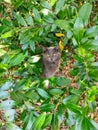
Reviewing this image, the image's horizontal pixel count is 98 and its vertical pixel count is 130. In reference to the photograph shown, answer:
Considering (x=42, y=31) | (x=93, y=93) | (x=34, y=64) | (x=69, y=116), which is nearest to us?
(x=93, y=93)

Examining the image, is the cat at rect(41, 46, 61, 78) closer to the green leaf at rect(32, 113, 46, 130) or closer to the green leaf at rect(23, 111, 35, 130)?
the green leaf at rect(23, 111, 35, 130)

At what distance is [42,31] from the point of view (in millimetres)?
1352

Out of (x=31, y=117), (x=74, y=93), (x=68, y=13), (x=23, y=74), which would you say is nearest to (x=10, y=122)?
(x=31, y=117)

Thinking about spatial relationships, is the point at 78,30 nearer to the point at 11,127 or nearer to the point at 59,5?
the point at 59,5

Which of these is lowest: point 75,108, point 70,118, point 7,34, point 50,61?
point 50,61

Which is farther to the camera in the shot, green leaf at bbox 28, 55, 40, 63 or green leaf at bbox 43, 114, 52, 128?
green leaf at bbox 28, 55, 40, 63

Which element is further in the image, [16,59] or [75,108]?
[16,59]

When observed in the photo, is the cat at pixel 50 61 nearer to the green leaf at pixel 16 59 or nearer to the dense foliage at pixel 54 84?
the dense foliage at pixel 54 84

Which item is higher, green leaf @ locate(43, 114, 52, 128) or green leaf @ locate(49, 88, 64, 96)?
green leaf @ locate(49, 88, 64, 96)

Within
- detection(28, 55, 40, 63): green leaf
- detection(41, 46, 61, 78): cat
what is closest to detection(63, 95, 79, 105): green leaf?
detection(28, 55, 40, 63): green leaf

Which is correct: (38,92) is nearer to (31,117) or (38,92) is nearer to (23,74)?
(31,117)

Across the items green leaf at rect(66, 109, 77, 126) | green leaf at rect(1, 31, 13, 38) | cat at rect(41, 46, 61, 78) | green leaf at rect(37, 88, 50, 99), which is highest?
green leaf at rect(1, 31, 13, 38)

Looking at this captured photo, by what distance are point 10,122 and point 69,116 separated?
0.73 feet

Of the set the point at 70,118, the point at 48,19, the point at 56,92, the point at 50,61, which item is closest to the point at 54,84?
the point at 56,92
